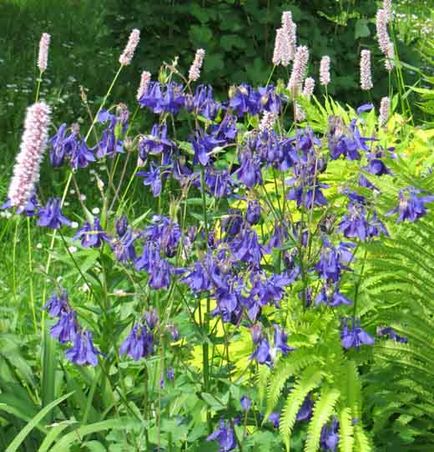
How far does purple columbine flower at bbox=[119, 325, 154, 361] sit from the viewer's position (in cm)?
225

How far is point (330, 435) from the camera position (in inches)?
102

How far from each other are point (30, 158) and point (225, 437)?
3.19 ft

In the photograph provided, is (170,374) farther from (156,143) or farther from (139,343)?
(156,143)

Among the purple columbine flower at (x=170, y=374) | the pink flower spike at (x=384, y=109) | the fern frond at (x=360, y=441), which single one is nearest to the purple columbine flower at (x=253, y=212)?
the purple columbine flower at (x=170, y=374)

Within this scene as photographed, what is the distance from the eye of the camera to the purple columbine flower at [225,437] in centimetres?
Result: 245

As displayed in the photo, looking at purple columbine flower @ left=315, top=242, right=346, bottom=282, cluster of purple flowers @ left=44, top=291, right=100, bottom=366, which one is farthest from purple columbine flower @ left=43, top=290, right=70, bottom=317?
purple columbine flower @ left=315, top=242, right=346, bottom=282

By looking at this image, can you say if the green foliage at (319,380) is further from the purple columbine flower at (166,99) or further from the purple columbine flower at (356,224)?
the purple columbine flower at (166,99)

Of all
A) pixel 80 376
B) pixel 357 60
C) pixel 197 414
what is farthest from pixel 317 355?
pixel 357 60

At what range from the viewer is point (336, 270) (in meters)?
2.40

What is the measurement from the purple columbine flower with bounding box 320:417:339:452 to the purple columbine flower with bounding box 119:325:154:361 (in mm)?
603

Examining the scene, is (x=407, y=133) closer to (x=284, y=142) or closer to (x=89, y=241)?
(x=284, y=142)

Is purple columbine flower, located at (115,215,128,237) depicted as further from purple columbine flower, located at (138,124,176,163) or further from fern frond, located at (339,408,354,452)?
fern frond, located at (339,408,354,452)

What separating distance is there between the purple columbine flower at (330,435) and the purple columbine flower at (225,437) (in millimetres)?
254

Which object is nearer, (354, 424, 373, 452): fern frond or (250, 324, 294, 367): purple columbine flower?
(250, 324, 294, 367): purple columbine flower
